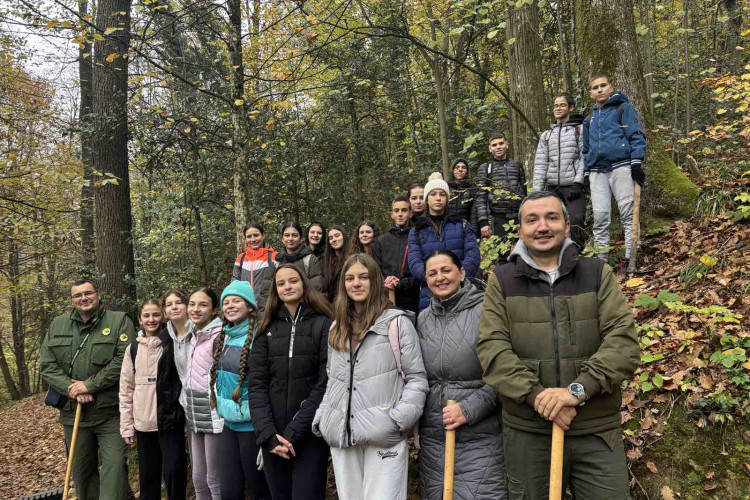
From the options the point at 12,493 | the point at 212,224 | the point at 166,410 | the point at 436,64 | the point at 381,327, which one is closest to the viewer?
the point at 381,327

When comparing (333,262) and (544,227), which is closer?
(544,227)

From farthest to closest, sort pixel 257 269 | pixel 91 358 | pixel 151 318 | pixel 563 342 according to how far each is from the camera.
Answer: pixel 257 269
pixel 91 358
pixel 151 318
pixel 563 342

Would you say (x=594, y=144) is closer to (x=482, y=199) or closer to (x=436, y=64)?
(x=482, y=199)

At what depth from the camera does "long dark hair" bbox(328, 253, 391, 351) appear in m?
3.21

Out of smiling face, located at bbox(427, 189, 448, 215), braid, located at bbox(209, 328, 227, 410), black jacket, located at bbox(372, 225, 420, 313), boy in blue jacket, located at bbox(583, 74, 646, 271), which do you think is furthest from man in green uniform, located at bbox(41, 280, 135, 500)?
boy in blue jacket, located at bbox(583, 74, 646, 271)

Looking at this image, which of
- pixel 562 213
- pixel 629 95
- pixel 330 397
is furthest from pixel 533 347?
pixel 629 95

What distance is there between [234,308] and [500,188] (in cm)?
400

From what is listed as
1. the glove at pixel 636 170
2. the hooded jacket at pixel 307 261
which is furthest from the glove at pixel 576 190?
the hooded jacket at pixel 307 261

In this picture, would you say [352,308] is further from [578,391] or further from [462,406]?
[578,391]

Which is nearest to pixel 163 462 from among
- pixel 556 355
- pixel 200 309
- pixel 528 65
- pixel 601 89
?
pixel 200 309

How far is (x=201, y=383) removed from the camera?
4090 millimetres

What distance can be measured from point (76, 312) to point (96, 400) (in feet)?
3.32

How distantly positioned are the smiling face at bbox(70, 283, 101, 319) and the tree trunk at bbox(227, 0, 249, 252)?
2.12 m

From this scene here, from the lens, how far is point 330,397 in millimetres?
3195
